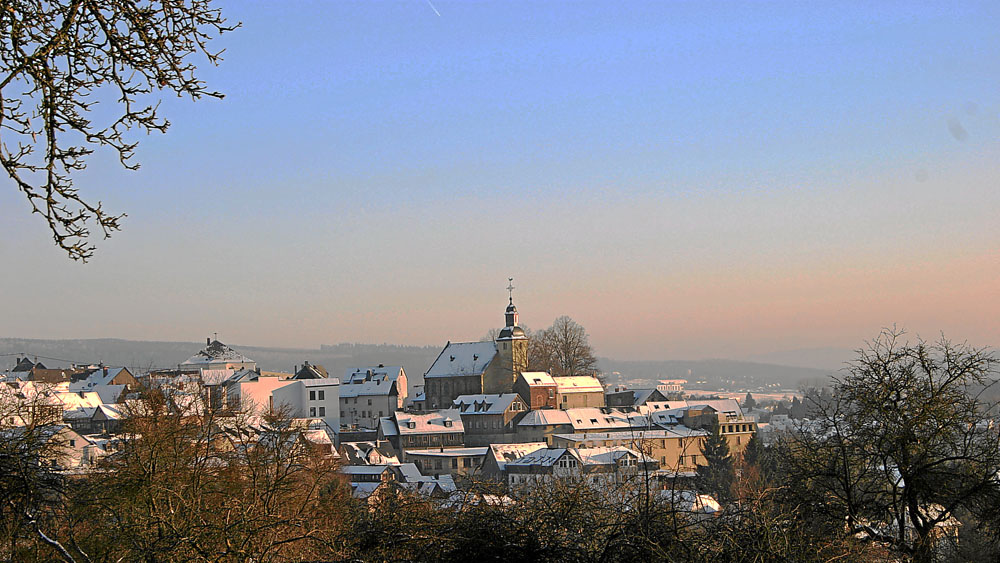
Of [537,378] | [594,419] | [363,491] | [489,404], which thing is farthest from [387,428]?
[363,491]

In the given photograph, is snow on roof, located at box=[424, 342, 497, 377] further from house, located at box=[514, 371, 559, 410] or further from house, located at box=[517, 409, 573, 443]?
house, located at box=[517, 409, 573, 443]

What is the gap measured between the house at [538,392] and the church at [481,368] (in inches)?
229

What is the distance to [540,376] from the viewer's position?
86125 millimetres

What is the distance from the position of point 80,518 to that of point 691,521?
5.36 m

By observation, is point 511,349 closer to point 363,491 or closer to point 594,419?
point 594,419

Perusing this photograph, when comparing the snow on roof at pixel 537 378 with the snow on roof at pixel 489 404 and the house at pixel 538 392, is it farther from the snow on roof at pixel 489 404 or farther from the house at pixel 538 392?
the snow on roof at pixel 489 404

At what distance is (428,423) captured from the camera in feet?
258

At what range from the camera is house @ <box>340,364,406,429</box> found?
90500 millimetres

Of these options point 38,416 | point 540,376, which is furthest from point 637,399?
point 38,416

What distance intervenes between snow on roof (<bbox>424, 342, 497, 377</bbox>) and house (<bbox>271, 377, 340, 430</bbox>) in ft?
35.7

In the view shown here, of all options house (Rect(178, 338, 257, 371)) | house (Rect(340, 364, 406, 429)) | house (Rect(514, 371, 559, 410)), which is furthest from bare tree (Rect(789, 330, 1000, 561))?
house (Rect(178, 338, 257, 371))

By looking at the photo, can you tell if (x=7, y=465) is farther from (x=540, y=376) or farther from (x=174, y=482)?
(x=540, y=376)

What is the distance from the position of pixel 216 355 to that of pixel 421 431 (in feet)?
120

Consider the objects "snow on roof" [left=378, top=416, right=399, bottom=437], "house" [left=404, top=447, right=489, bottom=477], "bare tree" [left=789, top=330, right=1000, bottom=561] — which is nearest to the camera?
"bare tree" [left=789, top=330, right=1000, bottom=561]
